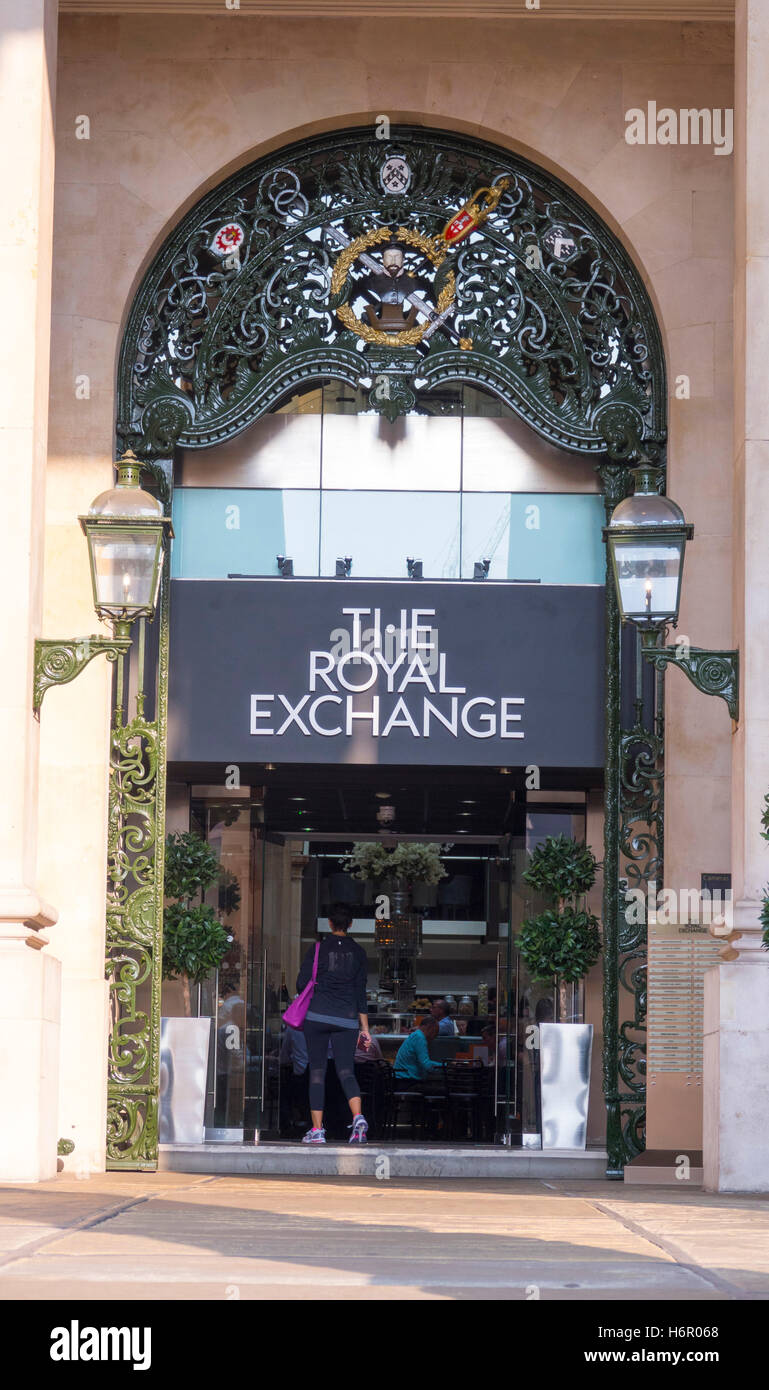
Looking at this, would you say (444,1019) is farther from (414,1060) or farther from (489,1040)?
(414,1060)

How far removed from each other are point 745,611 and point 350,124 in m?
5.00

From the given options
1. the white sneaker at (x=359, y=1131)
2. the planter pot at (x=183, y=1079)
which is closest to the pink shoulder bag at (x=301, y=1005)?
the white sneaker at (x=359, y=1131)

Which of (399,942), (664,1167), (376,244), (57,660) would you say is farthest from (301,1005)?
(399,942)

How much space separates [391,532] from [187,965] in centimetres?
324

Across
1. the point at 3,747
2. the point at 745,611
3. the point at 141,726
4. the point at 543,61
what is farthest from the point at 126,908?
the point at 543,61

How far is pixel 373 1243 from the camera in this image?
240 inches

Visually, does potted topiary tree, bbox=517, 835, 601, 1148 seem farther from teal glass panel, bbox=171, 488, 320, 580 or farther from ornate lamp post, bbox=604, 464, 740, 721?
ornate lamp post, bbox=604, 464, 740, 721

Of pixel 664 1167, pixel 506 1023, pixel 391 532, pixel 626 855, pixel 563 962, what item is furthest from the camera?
pixel 506 1023

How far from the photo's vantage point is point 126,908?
12.1 m

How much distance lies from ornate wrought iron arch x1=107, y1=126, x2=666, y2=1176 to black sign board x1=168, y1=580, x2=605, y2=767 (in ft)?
0.73

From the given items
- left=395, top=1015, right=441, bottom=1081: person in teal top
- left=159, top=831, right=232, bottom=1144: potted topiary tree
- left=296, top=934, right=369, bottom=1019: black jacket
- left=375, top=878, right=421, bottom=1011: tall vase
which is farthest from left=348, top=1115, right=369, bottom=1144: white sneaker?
left=375, top=878, right=421, bottom=1011: tall vase

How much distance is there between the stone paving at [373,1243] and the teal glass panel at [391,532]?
459cm

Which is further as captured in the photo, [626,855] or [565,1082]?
[565,1082]

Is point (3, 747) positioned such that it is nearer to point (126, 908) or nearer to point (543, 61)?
point (126, 908)
